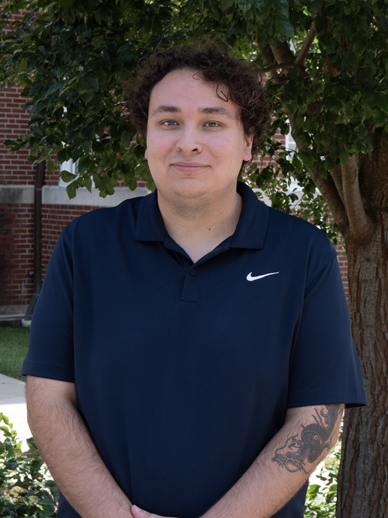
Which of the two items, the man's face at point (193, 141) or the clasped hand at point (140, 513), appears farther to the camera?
the man's face at point (193, 141)

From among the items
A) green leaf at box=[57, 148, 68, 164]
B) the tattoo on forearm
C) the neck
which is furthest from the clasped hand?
green leaf at box=[57, 148, 68, 164]

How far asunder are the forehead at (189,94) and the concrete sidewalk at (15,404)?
403 centimetres

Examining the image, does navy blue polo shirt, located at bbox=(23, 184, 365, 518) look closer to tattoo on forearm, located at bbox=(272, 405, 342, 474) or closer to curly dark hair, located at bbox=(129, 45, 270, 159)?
tattoo on forearm, located at bbox=(272, 405, 342, 474)

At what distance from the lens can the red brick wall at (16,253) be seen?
10555mm

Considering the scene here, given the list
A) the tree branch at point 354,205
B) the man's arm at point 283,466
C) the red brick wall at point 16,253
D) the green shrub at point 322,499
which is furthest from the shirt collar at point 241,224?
the red brick wall at point 16,253

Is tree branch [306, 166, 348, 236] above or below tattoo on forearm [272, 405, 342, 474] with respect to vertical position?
above

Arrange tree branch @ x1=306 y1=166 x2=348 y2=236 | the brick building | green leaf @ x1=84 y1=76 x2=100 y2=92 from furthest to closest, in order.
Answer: the brick building < tree branch @ x1=306 y1=166 x2=348 y2=236 < green leaf @ x1=84 y1=76 x2=100 y2=92

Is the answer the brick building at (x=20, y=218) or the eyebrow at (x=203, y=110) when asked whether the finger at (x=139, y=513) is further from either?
the brick building at (x=20, y=218)

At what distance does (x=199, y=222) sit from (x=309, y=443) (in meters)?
0.73

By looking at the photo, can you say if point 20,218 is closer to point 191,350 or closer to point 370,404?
point 370,404

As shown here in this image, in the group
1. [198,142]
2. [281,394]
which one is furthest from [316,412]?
[198,142]

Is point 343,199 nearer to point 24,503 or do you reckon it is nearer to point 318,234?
point 318,234

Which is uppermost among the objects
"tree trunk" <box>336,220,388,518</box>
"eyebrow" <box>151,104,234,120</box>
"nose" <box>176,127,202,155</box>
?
"eyebrow" <box>151,104,234,120</box>

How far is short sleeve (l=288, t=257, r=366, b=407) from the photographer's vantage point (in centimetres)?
172
